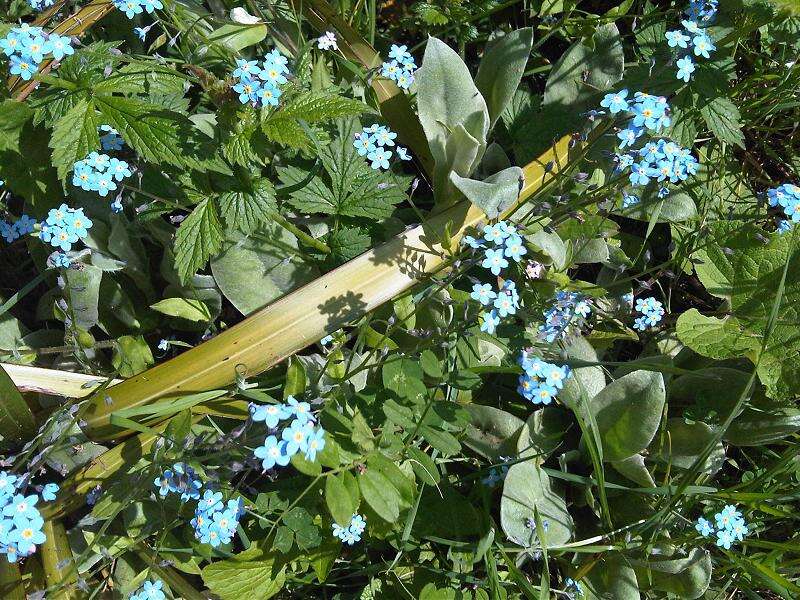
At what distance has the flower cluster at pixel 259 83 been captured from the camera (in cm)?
236

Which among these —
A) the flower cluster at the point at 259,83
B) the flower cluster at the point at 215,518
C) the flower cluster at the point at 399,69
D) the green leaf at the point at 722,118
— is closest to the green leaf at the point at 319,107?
the flower cluster at the point at 259,83

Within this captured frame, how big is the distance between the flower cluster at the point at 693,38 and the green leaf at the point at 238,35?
5.74 feet

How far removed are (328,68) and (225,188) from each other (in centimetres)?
99

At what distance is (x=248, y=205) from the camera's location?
276cm

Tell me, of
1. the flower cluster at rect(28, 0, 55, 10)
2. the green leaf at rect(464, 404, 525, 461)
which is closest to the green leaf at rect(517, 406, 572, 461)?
Result: the green leaf at rect(464, 404, 525, 461)

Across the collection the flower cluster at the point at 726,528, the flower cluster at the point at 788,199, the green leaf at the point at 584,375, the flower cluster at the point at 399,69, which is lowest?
the flower cluster at the point at 726,528

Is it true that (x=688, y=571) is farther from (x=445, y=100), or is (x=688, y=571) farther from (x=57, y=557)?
(x=57, y=557)

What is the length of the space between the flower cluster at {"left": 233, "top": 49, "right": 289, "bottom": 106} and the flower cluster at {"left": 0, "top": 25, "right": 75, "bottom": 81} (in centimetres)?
57

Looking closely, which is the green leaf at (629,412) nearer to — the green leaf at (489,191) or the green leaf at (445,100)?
the green leaf at (489,191)

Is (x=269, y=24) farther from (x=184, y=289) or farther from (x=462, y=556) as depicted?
(x=462, y=556)

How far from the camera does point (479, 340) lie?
305 centimetres

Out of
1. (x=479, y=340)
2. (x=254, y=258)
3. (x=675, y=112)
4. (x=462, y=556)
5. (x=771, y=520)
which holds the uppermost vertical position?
(x=254, y=258)

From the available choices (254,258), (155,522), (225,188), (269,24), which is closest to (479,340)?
(254,258)

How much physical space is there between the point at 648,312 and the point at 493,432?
0.87 meters
